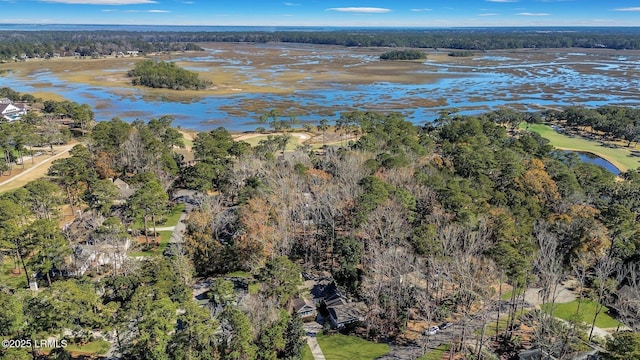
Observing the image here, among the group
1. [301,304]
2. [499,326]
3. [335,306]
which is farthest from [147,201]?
[499,326]

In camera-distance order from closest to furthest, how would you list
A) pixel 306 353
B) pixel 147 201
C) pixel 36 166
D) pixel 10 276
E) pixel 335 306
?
1. pixel 306 353
2. pixel 335 306
3. pixel 10 276
4. pixel 147 201
5. pixel 36 166

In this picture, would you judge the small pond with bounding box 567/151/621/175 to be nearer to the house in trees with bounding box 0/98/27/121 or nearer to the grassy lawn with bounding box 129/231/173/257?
the grassy lawn with bounding box 129/231/173/257

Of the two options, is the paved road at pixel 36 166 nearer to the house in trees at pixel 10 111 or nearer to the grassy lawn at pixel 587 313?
the house in trees at pixel 10 111

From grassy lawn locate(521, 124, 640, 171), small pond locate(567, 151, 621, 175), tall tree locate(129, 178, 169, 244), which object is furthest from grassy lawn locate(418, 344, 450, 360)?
grassy lawn locate(521, 124, 640, 171)

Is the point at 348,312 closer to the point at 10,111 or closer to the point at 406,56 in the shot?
the point at 10,111

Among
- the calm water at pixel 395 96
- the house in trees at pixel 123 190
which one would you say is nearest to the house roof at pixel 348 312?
the house in trees at pixel 123 190
